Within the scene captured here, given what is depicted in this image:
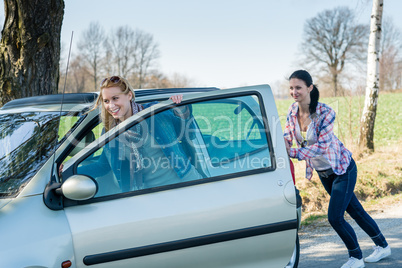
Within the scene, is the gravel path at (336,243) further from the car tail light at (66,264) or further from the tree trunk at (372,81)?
the tree trunk at (372,81)

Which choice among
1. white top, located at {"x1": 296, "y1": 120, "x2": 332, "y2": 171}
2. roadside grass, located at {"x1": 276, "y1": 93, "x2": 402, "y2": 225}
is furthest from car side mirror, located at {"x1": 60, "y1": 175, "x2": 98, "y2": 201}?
roadside grass, located at {"x1": 276, "y1": 93, "x2": 402, "y2": 225}

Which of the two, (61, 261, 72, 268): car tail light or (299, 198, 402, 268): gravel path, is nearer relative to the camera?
(61, 261, 72, 268): car tail light

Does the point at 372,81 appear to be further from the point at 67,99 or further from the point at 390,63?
the point at 390,63

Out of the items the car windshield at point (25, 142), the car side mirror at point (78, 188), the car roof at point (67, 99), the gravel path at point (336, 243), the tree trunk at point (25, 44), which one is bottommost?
the gravel path at point (336, 243)

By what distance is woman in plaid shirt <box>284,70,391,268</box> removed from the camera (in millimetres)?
3736

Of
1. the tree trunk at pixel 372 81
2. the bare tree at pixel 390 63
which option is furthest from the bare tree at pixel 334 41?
the tree trunk at pixel 372 81

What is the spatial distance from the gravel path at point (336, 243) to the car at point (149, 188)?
1.50 metres

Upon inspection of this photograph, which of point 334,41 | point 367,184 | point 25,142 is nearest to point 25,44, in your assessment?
point 25,142

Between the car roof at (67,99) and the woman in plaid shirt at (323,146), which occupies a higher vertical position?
the car roof at (67,99)

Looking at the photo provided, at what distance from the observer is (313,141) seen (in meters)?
3.79

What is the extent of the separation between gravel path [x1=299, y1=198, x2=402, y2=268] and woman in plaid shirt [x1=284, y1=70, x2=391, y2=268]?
334mm

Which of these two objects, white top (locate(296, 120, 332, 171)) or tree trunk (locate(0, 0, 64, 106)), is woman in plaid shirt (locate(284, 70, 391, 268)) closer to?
white top (locate(296, 120, 332, 171))

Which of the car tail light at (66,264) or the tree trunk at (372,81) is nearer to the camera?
the car tail light at (66,264)

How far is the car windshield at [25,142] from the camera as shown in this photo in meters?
2.73
